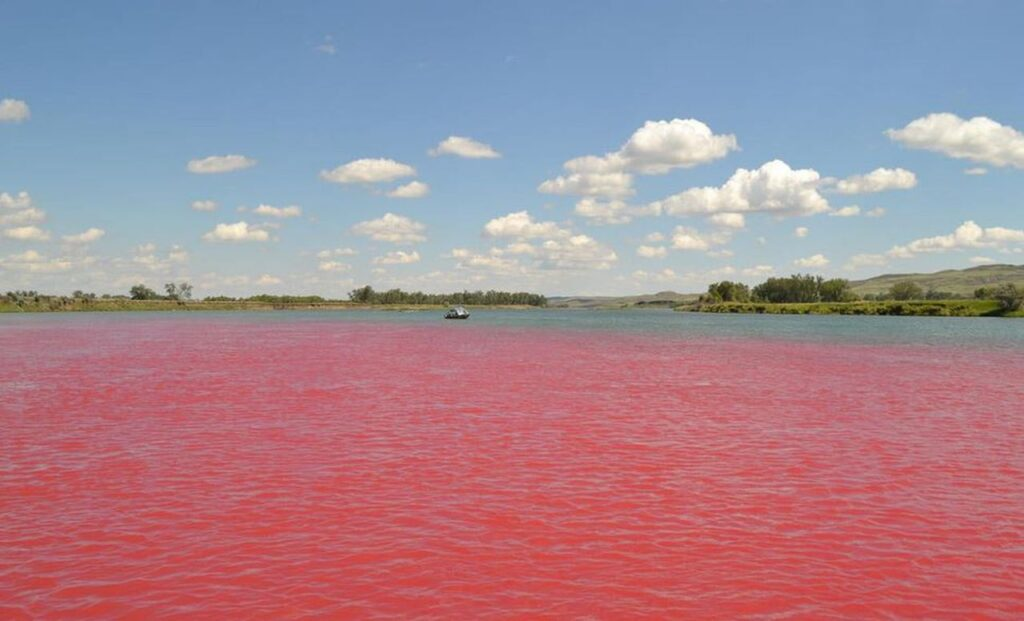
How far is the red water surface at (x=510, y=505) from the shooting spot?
402 inches

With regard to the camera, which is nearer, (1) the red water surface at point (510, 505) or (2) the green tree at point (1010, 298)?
(1) the red water surface at point (510, 505)

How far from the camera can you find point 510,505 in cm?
1459

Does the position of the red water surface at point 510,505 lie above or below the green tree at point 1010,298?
below

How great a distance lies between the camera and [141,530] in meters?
13.0

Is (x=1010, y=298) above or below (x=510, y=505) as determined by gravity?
above

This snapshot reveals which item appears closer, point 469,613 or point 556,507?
point 469,613

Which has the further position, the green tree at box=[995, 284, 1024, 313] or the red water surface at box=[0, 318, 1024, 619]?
the green tree at box=[995, 284, 1024, 313]

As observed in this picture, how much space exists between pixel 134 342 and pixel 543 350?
46.0 m

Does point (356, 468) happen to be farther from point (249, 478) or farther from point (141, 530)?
point (141, 530)

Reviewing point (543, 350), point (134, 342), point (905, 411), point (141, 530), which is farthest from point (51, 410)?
point (134, 342)

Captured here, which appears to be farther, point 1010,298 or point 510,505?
point 1010,298

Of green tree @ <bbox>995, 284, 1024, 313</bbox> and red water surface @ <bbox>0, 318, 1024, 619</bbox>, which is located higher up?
green tree @ <bbox>995, 284, 1024, 313</bbox>

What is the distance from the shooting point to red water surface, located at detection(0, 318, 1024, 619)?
1020 centimetres

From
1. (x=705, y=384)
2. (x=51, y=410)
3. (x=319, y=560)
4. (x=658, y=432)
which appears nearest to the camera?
(x=319, y=560)
